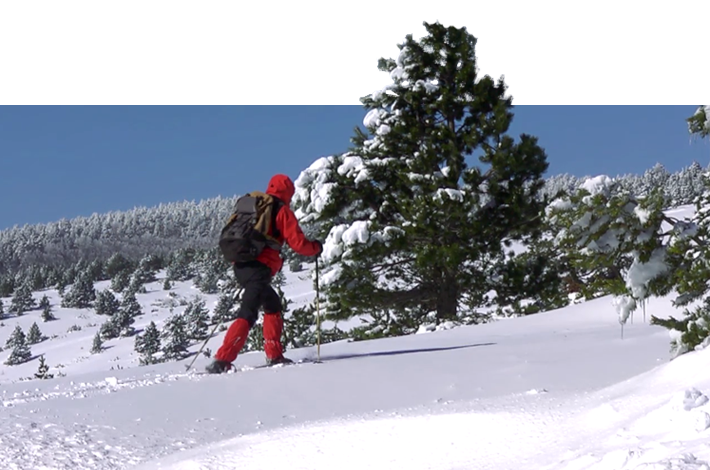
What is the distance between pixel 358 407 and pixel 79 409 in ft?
5.76

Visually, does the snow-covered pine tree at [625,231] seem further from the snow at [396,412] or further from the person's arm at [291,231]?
the person's arm at [291,231]

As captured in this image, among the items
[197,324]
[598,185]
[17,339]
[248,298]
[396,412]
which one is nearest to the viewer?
[396,412]

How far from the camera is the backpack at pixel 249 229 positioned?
20.8 feet

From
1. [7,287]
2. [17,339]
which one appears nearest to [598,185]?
[17,339]

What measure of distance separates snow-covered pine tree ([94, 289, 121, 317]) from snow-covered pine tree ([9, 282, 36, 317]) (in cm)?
1076

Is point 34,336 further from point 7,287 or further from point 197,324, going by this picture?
point 7,287

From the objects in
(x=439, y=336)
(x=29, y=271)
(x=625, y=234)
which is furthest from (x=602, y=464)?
(x=29, y=271)

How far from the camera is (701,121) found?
4.47m

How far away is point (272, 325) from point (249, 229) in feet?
3.05

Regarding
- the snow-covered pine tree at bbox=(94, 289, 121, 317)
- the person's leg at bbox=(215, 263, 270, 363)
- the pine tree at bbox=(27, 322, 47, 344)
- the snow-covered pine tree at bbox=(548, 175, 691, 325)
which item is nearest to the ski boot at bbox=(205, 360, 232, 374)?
the person's leg at bbox=(215, 263, 270, 363)

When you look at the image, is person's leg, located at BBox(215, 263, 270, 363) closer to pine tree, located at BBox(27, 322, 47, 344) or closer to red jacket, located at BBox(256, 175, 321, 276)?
red jacket, located at BBox(256, 175, 321, 276)

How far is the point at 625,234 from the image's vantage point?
175 inches

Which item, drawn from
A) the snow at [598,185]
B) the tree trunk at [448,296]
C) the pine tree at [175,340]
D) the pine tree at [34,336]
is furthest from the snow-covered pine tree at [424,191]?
the pine tree at [34,336]

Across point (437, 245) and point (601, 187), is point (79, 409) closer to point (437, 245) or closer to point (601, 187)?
point (601, 187)
